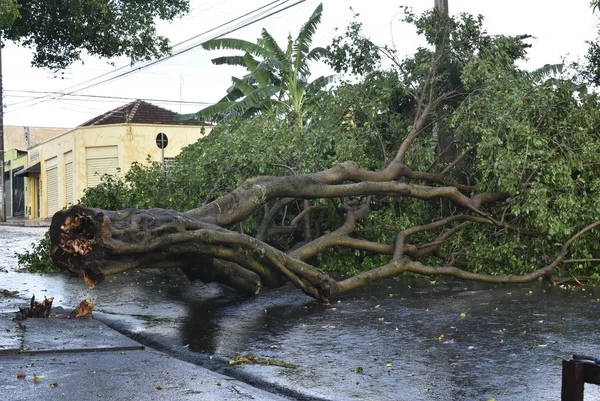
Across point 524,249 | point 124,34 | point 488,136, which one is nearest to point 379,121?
point 488,136

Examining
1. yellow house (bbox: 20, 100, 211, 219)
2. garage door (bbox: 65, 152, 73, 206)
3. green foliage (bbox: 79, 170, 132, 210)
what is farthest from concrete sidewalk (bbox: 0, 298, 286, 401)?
garage door (bbox: 65, 152, 73, 206)

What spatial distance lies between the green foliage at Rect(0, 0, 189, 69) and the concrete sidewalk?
5680 mm

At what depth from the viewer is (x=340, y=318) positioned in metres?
8.11

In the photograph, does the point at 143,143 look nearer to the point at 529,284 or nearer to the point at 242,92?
the point at 242,92

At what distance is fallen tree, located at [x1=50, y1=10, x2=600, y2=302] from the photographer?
8.58 metres

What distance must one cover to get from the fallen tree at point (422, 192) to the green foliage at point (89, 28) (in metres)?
2.13

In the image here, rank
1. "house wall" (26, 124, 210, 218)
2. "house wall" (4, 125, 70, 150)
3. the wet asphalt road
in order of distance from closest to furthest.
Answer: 1. the wet asphalt road
2. "house wall" (26, 124, 210, 218)
3. "house wall" (4, 125, 70, 150)

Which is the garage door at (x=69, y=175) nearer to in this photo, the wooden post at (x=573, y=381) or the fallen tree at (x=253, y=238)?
the fallen tree at (x=253, y=238)

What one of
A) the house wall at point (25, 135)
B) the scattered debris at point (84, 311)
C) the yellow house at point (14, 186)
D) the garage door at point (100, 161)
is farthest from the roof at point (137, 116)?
the house wall at point (25, 135)

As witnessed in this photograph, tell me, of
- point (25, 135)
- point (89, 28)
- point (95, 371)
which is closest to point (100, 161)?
point (89, 28)

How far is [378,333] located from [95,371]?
275cm

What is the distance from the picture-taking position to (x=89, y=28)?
1169 centimetres

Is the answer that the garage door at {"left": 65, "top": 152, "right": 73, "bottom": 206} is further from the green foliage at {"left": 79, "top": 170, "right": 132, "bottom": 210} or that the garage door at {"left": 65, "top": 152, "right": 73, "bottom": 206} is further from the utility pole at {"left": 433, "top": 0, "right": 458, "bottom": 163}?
the utility pole at {"left": 433, "top": 0, "right": 458, "bottom": 163}

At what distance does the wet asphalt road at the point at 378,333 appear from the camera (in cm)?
525
